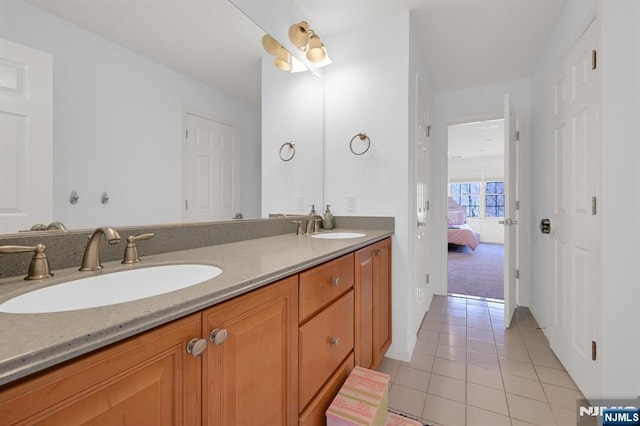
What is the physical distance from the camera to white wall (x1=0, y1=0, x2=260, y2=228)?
2.73ft

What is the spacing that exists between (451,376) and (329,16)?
255cm

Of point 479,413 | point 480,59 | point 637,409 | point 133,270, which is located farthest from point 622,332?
point 480,59

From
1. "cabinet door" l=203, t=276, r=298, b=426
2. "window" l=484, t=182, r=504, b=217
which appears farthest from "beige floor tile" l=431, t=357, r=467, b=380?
"window" l=484, t=182, r=504, b=217

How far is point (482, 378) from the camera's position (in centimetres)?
176

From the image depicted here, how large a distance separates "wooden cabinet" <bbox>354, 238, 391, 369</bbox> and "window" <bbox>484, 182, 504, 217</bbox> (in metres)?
7.27

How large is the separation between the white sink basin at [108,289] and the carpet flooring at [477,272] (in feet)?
11.1

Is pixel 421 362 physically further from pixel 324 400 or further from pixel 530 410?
pixel 324 400

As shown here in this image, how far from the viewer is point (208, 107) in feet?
4.21

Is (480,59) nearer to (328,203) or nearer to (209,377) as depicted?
(328,203)

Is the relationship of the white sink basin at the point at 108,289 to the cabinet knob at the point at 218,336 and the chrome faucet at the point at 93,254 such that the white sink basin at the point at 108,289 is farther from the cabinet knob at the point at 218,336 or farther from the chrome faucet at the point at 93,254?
the cabinet knob at the point at 218,336

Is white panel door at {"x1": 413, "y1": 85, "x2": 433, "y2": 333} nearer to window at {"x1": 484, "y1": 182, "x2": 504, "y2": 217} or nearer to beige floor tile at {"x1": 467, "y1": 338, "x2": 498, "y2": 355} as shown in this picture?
beige floor tile at {"x1": 467, "y1": 338, "x2": 498, "y2": 355}

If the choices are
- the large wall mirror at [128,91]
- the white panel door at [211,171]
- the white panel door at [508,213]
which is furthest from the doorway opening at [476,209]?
the large wall mirror at [128,91]

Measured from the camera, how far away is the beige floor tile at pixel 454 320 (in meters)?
2.57

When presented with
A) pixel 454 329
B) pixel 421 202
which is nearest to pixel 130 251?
pixel 421 202
